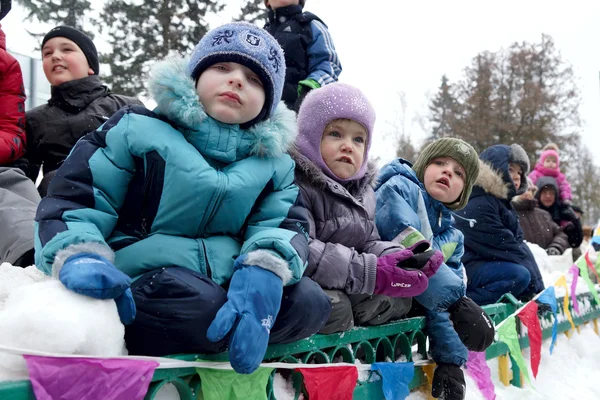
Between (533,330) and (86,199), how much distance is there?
403 centimetres

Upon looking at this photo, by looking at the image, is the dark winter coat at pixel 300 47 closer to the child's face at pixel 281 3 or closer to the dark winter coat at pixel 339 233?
the child's face at pixel 281 3

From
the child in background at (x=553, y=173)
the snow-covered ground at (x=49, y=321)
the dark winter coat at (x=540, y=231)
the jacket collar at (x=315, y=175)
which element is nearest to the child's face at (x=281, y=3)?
the jacket collar at (x=315, y=175)

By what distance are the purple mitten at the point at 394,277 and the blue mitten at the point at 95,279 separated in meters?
1.29

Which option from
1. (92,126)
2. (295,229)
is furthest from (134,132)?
(92,126)

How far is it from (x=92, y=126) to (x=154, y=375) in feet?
7.21

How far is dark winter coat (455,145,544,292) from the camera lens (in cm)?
516

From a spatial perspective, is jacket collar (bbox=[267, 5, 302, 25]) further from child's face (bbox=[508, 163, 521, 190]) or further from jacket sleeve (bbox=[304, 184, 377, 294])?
child's face (bbox=[508, 163, 521, 190])

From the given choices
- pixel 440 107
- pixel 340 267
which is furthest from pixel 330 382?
pixel 440 107

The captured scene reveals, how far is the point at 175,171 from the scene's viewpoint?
6.49 ft

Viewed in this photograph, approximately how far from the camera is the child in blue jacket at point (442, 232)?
3.12m

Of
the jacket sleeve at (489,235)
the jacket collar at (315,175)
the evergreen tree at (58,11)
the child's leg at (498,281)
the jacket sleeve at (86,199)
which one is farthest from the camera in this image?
the evergreen tree at (58,11)

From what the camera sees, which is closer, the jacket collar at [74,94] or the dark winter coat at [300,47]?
the jacket collar at [74,94]

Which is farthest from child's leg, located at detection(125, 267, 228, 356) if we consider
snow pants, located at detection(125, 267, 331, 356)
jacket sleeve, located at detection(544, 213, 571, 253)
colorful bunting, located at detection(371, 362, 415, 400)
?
jacket sleeve, located at detection(544, 213, 571, 253)

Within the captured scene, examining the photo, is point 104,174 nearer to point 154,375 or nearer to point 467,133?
point 154,375
